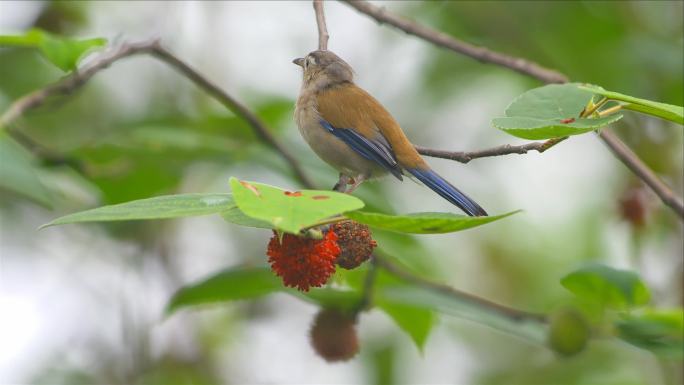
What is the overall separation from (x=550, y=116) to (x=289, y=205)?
0.88 metres

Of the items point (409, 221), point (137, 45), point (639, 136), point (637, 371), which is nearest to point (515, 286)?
point (637, 371)

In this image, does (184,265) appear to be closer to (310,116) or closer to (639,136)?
(310,116)

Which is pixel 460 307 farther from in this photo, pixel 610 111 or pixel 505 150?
pixel 610 111

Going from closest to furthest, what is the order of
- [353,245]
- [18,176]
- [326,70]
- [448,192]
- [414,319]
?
[353,245] < [18,176] < [448,192] < [414,319] < [326,70]

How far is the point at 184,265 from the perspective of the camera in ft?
19.9

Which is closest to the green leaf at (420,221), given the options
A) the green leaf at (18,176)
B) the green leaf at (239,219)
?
the green leaf at (239,219)

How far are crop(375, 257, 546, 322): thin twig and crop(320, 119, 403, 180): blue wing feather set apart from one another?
1.37ft

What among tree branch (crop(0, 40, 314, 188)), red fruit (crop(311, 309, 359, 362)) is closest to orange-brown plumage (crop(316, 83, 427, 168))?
tree branch (crop(0, 40, 314, 188))

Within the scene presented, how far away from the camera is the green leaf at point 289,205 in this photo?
1.73 metres

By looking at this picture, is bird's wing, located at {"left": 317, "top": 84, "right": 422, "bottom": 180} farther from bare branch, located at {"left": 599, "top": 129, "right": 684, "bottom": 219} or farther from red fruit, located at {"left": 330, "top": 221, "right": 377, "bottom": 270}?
red fruit, located at {"left": 330, "top": 221, "right": 377, "bottom": 270}

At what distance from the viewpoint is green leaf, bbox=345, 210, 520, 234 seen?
6.06 ft

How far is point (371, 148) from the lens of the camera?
398cm

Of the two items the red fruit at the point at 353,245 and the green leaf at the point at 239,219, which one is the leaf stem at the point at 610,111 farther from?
the green leaf at the point at 239,219

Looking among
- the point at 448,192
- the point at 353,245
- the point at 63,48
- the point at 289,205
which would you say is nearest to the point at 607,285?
the point at 448,192
